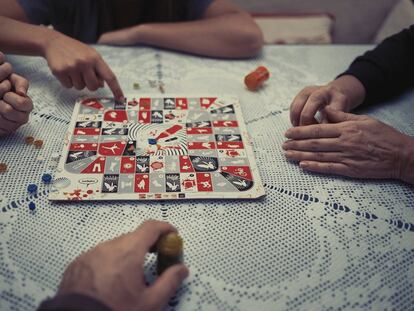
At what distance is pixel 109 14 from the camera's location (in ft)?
4.43

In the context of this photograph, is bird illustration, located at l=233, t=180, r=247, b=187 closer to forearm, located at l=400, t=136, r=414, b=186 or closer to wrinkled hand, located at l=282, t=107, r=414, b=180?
wrinkled hand, located at l=282, t=107, r=414, b=180

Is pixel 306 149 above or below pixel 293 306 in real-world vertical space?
above

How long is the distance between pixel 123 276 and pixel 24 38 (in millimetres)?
727

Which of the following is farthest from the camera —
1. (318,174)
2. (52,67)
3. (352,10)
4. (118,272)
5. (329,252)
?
(352,10)

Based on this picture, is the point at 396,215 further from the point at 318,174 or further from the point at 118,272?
the point at 118,272

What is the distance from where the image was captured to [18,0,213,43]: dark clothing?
51.7 inches

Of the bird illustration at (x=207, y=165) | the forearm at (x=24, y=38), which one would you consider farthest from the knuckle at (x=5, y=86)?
the bird illustration at (x=207, y=165)

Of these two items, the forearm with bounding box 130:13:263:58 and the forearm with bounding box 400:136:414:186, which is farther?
the forearm with bounding box 130:13:263:58

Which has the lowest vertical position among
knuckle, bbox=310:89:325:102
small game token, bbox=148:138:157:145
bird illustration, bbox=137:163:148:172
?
bird illustration, bbox=137:163:148:172

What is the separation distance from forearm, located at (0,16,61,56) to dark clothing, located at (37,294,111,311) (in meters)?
0.69

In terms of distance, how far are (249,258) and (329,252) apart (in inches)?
5.3

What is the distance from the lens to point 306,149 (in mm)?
859

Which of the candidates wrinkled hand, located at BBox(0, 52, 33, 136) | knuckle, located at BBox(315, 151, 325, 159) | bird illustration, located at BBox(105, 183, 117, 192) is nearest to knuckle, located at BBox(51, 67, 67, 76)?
wrinkled hand, located at BBox(0, 52, 33, 136)

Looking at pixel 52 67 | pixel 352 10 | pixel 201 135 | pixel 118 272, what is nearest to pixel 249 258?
pixel 118 272
